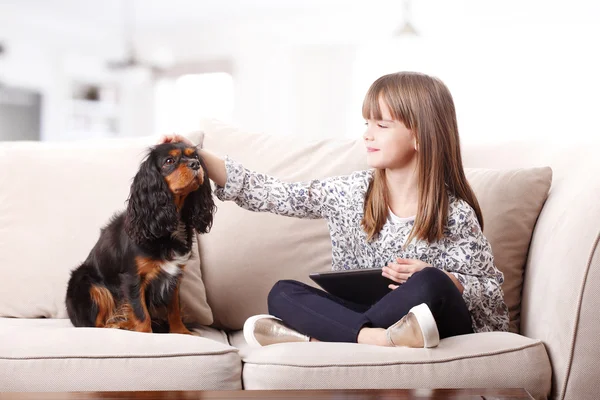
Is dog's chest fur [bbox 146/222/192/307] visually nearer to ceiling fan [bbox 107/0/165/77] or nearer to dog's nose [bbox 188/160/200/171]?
dog's nose [bbox 188/160/200/171]

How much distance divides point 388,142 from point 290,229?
43 centimetres

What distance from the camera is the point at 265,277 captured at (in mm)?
1957

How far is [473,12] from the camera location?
299 inches

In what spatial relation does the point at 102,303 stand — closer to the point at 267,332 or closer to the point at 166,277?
the point at 166,277

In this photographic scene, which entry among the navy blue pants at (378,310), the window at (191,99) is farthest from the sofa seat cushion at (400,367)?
the window at (191,99)

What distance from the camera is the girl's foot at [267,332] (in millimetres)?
1627

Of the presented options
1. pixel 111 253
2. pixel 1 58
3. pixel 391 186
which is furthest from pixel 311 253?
pixel 1 58

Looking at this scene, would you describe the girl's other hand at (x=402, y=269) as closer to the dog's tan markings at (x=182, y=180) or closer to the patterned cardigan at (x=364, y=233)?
the patterned cardigan at (x=364, y=233)

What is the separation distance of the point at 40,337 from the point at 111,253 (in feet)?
1.07

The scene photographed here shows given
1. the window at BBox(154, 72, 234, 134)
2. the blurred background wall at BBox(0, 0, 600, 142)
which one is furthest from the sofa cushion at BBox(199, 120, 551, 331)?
the window at BBox(154, 72, 234, 134)

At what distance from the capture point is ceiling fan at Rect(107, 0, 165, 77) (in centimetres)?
705

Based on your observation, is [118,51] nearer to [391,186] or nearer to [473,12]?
[473,12]

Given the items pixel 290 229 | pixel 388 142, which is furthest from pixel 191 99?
pixel 388 142

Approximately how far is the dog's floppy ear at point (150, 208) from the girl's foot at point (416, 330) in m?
0.63
